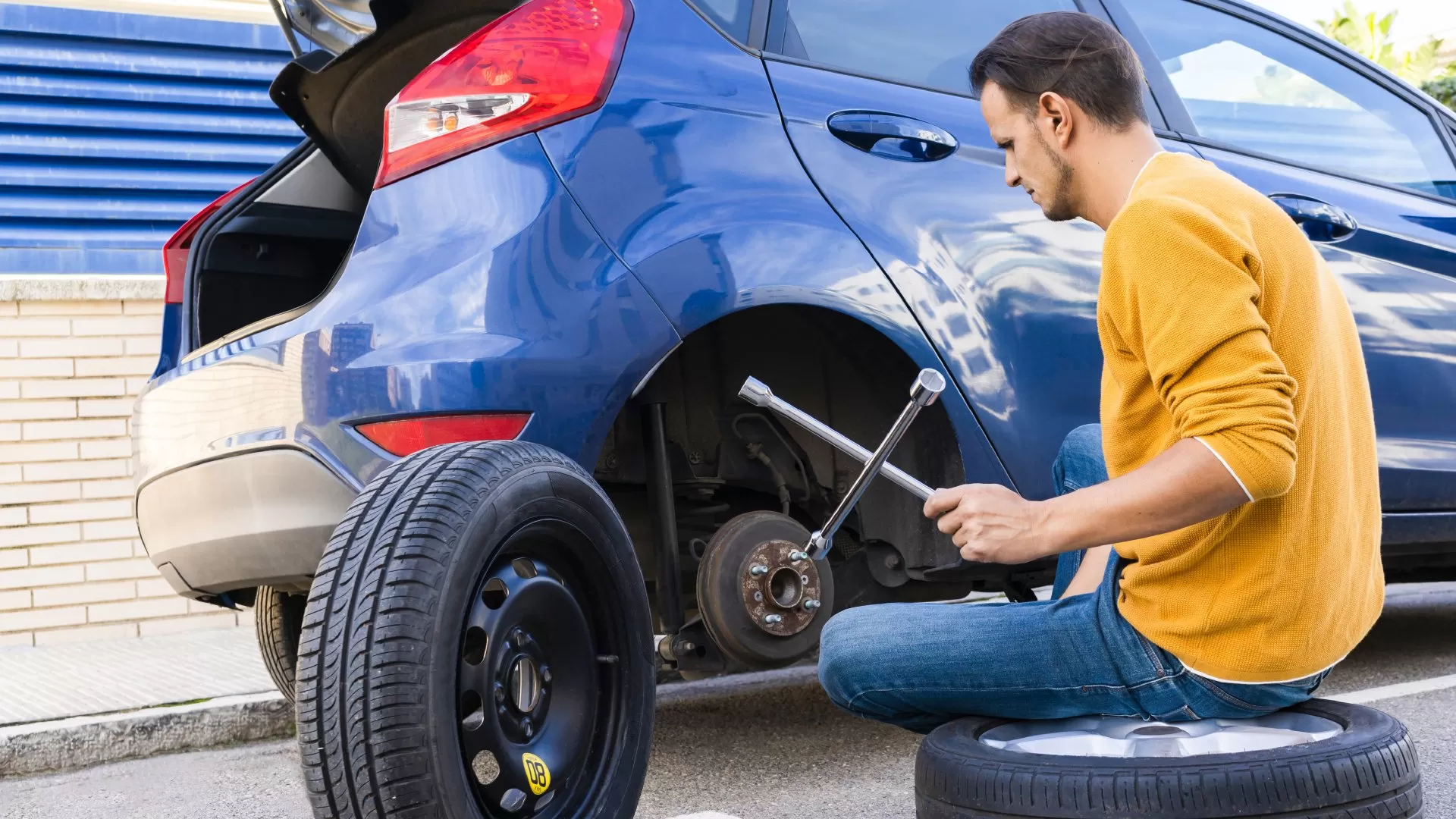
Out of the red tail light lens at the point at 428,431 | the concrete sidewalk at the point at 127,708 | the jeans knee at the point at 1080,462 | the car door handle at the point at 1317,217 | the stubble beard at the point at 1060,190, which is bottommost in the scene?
the concrete sidewalk at the point at 127,708

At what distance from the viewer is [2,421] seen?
514 cm

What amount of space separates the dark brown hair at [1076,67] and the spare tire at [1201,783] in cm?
84

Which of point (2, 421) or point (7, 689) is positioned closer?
point (7, 689)

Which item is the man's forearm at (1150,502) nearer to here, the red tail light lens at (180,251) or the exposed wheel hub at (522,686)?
the exposed wheel hub at (522,686)

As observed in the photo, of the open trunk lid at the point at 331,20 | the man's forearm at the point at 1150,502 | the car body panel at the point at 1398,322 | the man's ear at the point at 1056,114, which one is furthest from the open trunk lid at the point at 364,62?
the car body panel at the point at 1398,322

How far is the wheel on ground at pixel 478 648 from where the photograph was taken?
1.73m

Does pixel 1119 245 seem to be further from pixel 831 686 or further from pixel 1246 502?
pixel 831 686

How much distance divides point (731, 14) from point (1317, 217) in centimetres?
161

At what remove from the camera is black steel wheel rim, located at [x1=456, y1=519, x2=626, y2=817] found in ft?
6.15

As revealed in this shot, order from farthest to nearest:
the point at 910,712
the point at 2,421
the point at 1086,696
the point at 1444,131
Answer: the point at 2,421, the point at 1444,131, the point at 910,712, the point at 1086,696

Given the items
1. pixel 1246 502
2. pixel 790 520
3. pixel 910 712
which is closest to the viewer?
pixel 1246 502

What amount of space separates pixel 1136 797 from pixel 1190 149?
2.05 metres

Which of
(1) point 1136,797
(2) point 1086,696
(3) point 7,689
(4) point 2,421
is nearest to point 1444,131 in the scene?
(2) point 1086,696

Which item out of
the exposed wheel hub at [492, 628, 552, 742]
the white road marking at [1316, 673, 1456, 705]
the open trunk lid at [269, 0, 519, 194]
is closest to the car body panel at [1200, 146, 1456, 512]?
the white road marking at [1316, 673, 1456, 705]
